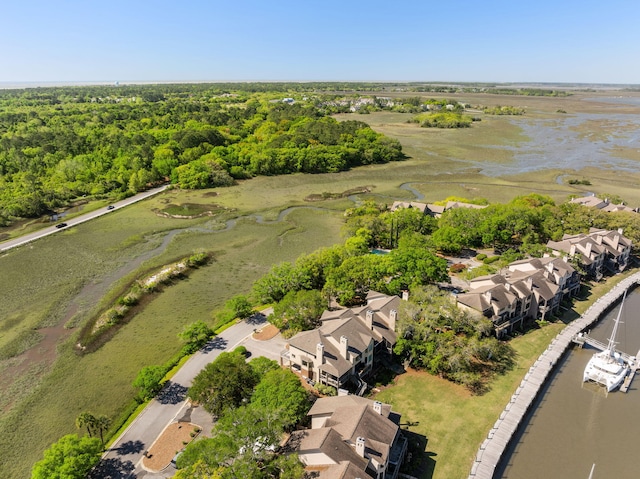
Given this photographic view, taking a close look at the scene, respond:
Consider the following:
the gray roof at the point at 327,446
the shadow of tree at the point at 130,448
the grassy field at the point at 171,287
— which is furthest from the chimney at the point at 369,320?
the shadow of tree at the point at 130,448

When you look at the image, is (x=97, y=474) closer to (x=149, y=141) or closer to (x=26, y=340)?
(x=26, y=340)

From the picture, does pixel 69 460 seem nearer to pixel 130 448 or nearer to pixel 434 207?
pixel 130 448

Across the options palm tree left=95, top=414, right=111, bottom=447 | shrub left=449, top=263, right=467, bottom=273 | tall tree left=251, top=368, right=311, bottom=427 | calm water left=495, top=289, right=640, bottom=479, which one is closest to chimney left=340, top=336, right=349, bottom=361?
tall tree left=251, top=368, right=311, bottom=427

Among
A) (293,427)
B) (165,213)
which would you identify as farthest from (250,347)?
(165,213)

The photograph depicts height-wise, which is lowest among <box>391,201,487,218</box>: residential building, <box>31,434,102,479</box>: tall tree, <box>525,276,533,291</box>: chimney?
<box>31,434,102,479</box>: tall tree

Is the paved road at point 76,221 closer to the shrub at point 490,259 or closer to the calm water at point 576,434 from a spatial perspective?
the shrub at point 490,259

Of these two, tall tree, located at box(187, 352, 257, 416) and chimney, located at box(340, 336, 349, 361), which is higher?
chimney, located at box(340, 336, 349, 361)

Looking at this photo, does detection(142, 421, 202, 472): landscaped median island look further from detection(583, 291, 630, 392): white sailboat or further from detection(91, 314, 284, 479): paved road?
detection(583, 291, 630, 392): white sailboat
